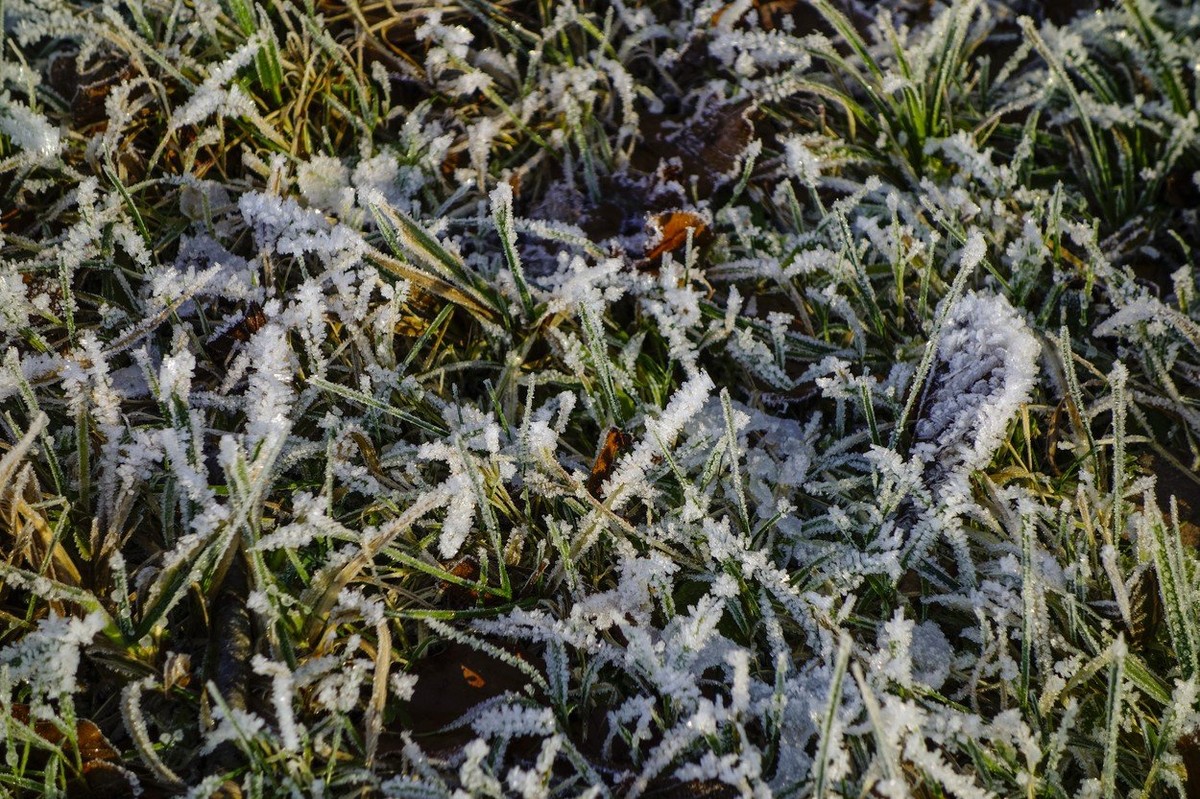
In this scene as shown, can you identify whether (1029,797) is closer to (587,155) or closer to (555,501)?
(555,501)

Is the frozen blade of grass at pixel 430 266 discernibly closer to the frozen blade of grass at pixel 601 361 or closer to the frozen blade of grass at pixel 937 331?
the frozen blade of grass at pixel 601 361

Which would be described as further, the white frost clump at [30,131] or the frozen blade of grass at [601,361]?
the white frost clump at [30,131]

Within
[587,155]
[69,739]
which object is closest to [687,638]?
[69,739]

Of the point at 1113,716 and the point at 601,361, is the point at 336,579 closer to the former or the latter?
the point at 601,361

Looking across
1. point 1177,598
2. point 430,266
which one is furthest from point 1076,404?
point 430,266

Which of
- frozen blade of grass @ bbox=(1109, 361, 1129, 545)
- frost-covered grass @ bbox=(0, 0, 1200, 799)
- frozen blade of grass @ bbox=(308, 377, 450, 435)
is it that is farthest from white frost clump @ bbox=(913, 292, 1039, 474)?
frozen blade of grass @ bbox=(308, 377, 450, 435)

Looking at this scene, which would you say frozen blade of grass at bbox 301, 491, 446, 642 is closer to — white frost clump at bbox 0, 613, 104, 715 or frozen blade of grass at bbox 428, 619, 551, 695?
frozen blade of grass at bbox 428, 619, 551, 695

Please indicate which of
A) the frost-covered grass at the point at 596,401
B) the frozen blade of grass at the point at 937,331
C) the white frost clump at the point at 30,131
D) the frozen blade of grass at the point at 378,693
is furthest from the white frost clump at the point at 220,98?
the frozen blade of grass at the point at 937,331
